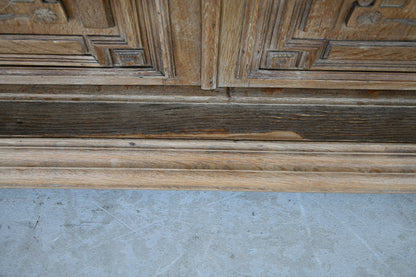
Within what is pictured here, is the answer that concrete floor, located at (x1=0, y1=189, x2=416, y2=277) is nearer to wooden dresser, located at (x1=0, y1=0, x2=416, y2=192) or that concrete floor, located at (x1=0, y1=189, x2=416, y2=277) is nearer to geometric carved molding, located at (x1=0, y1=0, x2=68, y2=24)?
wooden dresser, located at (x1=0, y1=0, x2=416, y2=192)

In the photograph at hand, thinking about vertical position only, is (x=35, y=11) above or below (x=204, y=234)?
above

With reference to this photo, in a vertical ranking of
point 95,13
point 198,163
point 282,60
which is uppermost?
point 95,13

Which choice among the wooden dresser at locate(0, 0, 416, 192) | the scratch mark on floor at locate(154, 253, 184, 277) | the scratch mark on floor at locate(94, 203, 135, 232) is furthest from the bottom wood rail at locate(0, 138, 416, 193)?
the scratch mark on floor at locate(154, 253, 184, 277)

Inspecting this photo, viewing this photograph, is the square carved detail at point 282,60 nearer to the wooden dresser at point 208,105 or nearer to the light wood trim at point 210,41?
the wooden dresser at point 208,105

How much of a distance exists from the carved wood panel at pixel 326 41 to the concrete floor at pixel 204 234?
0.42 meters

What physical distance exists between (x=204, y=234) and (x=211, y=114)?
0.39 metres

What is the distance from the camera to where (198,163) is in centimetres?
79

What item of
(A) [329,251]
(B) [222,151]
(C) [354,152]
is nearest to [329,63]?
(C) [354,152]

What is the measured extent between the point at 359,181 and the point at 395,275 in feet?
1.06

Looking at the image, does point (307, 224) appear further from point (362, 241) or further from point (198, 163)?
point (198, 163)

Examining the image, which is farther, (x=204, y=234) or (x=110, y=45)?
(x=204, y=234)

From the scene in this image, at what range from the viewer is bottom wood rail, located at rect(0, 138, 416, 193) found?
2.53 feet

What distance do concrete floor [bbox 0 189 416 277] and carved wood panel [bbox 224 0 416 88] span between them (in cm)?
42

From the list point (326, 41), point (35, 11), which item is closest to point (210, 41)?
point (326, 41)
